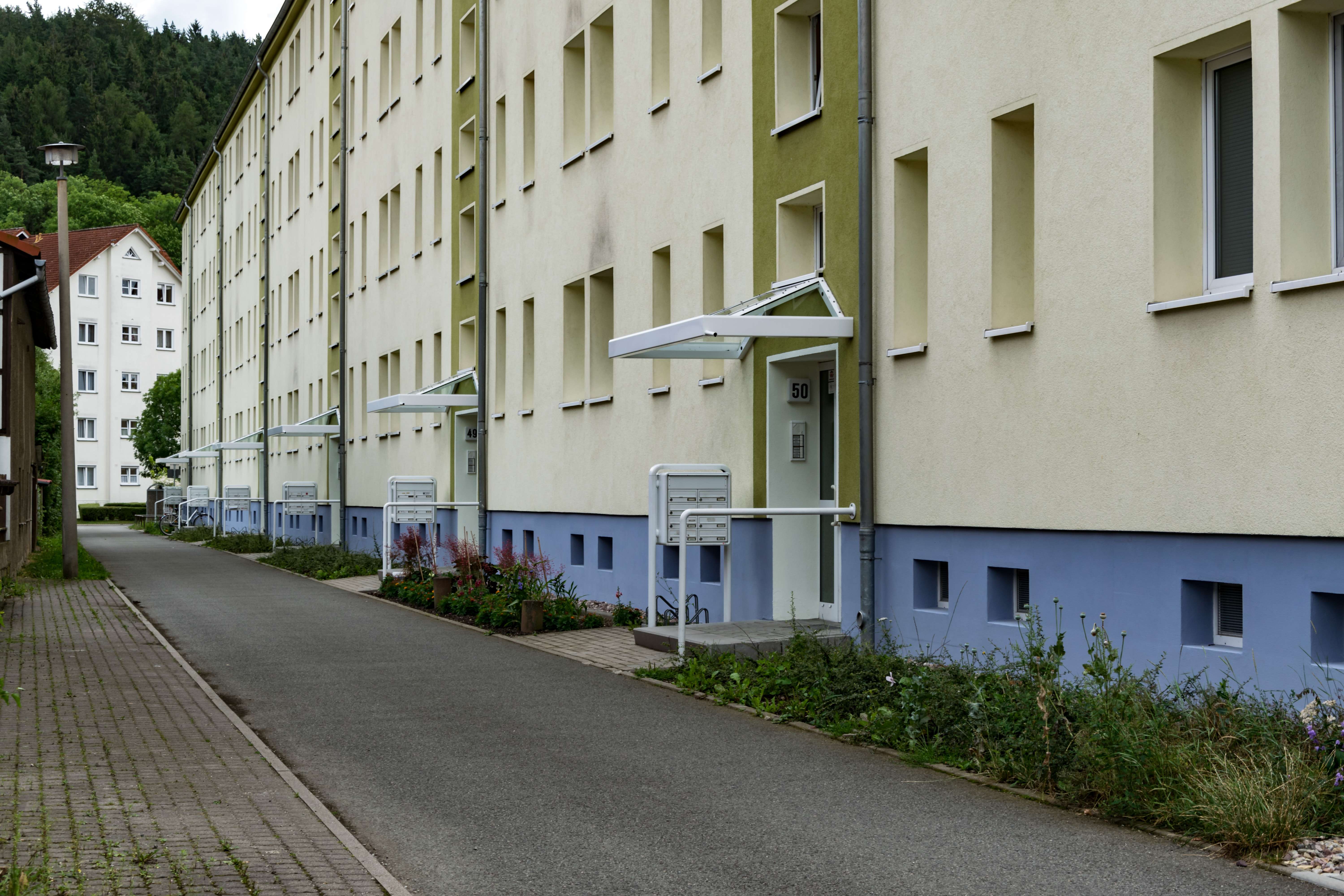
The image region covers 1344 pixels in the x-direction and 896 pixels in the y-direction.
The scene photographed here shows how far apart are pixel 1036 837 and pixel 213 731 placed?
559cm

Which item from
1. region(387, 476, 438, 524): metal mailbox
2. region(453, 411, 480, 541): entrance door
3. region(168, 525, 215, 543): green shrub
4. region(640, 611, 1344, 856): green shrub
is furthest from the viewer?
region(168, 525, 215, 543): green shrub

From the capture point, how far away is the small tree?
258 ft

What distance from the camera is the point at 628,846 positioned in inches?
265

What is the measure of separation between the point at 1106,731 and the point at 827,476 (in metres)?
7.59

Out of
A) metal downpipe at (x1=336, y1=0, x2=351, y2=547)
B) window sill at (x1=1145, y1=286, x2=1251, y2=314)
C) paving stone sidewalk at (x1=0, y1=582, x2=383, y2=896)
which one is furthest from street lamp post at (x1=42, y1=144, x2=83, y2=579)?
window sill at (x1=1145, y1=286, x2=1251, y2=314)

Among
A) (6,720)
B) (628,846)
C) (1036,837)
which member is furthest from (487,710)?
(1036,837)

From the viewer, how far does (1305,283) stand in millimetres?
8438

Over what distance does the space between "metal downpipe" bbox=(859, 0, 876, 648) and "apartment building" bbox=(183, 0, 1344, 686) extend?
135 millimetres

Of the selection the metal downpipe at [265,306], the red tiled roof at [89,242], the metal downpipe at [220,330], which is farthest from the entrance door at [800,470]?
the red tiled roof at [89,242]

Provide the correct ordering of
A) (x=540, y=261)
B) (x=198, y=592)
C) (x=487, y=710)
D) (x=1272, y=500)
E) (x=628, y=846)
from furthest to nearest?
→ (x=198, y=592) < (x=540, y=261) < (x=487, y=710) < (x=1272, y=500) < (x=628, y=846)

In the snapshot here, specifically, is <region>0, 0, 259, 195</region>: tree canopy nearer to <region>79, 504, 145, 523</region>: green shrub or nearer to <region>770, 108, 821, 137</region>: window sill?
<region>79, 504, 145, 523</region>: green shrub

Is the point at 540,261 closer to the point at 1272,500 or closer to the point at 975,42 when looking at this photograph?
the point at 975,42

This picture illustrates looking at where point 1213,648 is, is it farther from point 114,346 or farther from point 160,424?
point 114,346

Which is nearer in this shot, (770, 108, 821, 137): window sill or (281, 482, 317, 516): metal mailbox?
(770, 108, 821, 137): window sill
